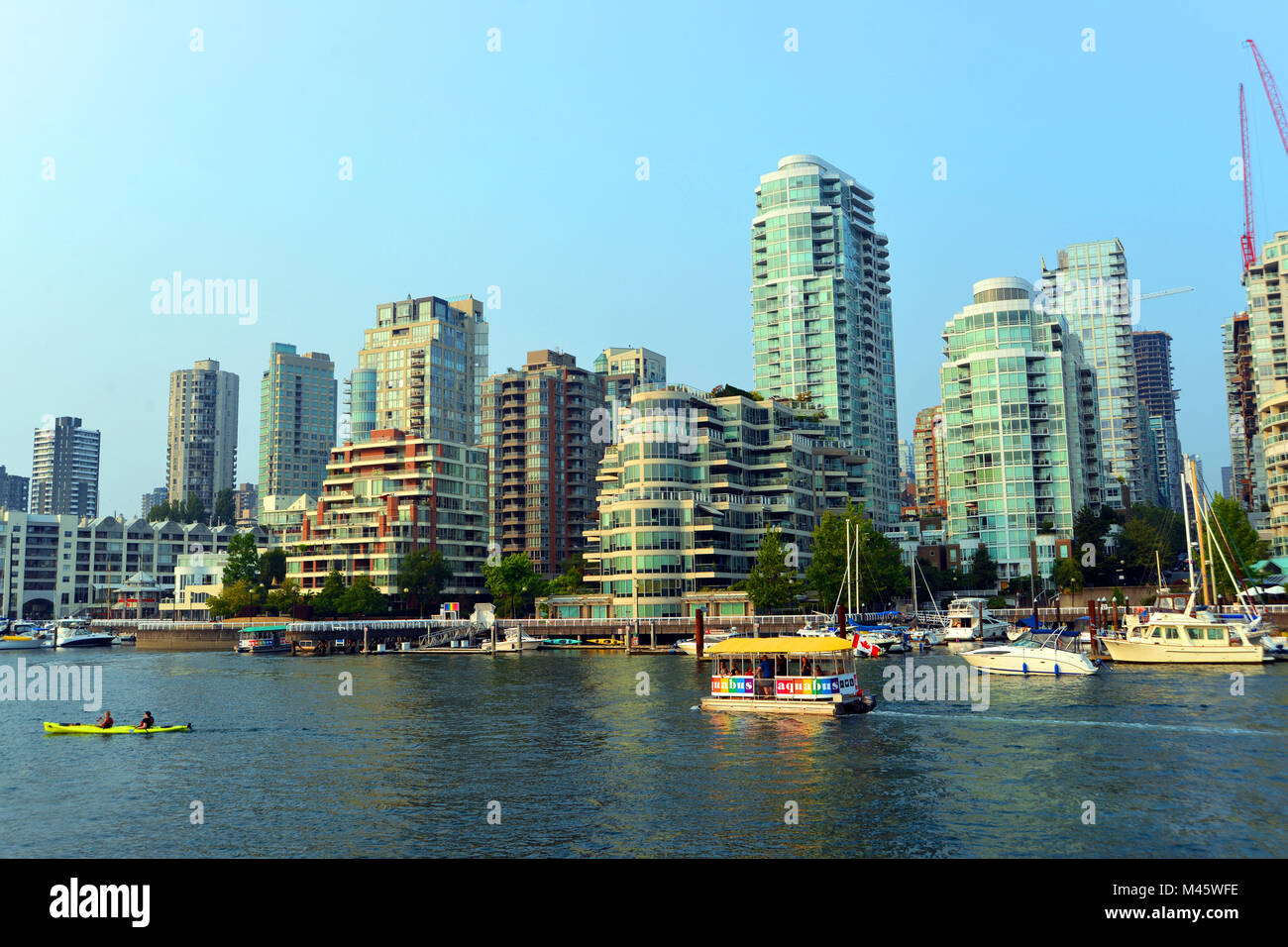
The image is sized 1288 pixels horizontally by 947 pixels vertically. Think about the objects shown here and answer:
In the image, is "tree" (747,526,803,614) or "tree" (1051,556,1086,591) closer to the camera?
"tree" (747,526,803,614)

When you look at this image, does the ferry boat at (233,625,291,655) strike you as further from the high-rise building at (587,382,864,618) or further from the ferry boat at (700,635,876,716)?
the ferry boat at (700,635,876,716)

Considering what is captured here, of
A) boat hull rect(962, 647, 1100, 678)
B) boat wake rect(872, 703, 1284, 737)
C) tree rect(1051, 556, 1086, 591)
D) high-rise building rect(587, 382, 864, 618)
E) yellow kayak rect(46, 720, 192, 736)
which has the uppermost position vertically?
high-rise building rect(587, 382, 864, 618)

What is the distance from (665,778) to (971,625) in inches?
3853

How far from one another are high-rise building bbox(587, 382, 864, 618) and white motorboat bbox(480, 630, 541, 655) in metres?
11.6

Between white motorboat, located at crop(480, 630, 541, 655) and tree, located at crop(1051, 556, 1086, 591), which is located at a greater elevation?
tree, located at crop(1051, 556, 1086, 591)

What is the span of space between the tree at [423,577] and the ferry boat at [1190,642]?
12402cm

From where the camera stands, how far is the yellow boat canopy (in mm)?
67062

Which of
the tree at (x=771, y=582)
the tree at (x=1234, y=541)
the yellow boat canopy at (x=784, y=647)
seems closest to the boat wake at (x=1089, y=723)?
the yellow boat canopy at (x=784, y=647)

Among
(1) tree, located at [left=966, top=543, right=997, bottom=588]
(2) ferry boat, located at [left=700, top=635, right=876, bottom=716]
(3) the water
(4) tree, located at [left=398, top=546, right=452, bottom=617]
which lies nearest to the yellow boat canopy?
(2) ferry boat, located at [left=700, top=635, right=876, bottom=716]

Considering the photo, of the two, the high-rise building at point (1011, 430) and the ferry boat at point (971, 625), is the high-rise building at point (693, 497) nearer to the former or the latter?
the ferry boat at point (971, 625)

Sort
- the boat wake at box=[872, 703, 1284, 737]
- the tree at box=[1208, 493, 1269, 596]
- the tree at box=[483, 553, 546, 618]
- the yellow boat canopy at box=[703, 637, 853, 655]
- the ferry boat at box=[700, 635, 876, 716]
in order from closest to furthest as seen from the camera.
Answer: the boat wake at box=[872, 703, 1284, 737] < the yellow boat canopy at box=[703, 637, 853, 655] < the ferry boat at box=[700, 635, 876, 716] < the tree at box=[1208, 493, 1269, 596] < the tree at box=[483, 553, 546, 618]
